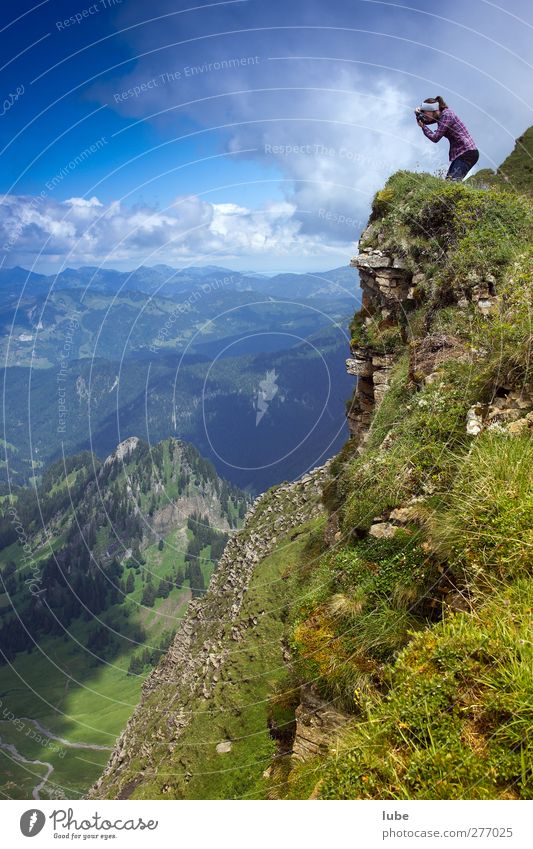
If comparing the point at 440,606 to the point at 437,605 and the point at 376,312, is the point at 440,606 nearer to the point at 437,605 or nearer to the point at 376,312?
the point at 437,605

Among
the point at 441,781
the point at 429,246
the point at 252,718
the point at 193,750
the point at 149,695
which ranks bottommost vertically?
the point at 149,695

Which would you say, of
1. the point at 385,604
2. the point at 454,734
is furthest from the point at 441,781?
the point at 385,604

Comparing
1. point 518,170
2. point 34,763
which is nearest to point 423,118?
point 518,170

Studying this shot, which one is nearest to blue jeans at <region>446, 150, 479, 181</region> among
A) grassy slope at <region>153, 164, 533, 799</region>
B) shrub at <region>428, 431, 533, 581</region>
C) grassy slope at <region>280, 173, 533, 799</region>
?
grassy slope at <region>153, 164, 533, 799</region>

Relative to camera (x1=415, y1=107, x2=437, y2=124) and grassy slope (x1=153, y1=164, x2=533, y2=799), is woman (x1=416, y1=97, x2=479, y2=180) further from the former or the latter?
grassy slope (x1=153, y1=164, x2=533, y2=799)

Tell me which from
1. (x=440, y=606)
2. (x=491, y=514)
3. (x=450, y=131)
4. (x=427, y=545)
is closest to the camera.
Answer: (x=491, y=514)

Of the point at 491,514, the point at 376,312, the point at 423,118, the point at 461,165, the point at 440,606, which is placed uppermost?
the point at 423,118
